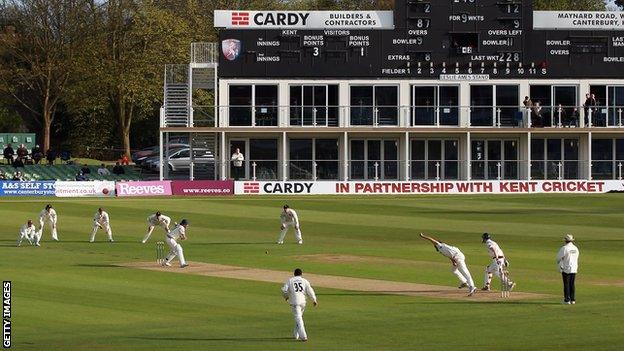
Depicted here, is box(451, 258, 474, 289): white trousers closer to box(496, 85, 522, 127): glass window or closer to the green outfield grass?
the green outfield grass

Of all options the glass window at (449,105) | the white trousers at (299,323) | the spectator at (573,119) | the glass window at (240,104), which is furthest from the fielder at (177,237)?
the spectator at (573,119)

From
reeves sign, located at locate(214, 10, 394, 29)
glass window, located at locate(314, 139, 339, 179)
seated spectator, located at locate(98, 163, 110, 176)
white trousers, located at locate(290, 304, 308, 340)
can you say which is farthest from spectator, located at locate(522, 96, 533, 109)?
white trousers, located at locate(290, 304, 308, 340)

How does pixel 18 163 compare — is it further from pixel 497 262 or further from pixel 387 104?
pixel 497 262

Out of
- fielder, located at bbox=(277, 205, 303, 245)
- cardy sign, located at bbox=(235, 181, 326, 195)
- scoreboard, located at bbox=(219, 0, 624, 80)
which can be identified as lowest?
fielder, located at bbox=(277, 205, 303, 245)

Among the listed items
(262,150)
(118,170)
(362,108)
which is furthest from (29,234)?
(118,170)

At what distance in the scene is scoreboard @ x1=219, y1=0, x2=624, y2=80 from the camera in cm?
7275

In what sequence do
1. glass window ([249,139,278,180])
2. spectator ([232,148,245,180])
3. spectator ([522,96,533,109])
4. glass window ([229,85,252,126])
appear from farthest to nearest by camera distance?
1. glass window ([249,139,278,180])
2. glass window ([229,85,252,126])
3. spectator ([522,96,533,109])
4. spectator ([232,148,245,180])

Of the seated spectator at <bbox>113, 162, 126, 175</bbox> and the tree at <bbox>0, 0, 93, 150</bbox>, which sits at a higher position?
the tree at <bbox>0, 0, 93, 150</bbox>

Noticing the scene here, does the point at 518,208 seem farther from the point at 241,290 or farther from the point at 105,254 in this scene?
the point at 241,290

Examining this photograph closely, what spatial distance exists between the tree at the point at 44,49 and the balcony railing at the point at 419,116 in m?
24.4

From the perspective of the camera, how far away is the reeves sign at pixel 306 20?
7294 cm

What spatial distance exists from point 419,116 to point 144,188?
14891 millimetres

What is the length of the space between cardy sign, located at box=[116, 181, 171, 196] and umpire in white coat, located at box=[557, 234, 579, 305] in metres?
41.7

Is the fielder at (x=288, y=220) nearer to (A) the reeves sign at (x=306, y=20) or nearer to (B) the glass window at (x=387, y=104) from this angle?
(A) the reeves sign at (x=306, y=20)
